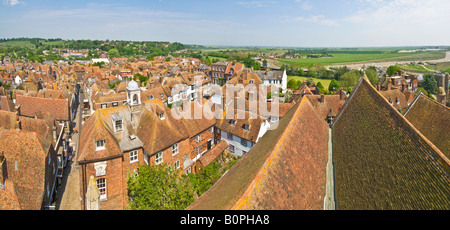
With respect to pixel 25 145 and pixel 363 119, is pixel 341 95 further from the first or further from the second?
pixel 25 145

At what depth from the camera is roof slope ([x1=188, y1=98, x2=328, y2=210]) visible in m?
7.40

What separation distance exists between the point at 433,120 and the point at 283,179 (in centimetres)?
1360

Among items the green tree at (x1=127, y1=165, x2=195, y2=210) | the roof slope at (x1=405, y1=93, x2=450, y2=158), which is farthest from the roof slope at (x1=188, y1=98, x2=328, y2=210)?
the roof slope at (x1=405, y1=93, x2=450, y2=158)

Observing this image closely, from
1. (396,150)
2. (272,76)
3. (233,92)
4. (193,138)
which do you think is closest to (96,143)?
(193,138)

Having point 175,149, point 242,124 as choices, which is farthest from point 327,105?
point 175,149

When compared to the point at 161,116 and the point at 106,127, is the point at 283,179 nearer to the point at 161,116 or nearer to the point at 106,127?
the point at 106,127

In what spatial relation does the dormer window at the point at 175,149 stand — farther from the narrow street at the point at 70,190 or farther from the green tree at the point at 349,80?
the green tree at the point at 349,80

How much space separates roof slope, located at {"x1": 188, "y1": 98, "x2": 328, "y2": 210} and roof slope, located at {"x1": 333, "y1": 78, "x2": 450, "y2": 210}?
3.80 feet

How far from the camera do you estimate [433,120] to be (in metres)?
15.9

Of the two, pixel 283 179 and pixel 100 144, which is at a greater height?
pixel 283 179

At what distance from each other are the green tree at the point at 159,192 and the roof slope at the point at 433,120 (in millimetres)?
15171

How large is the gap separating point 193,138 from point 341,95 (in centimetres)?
2877

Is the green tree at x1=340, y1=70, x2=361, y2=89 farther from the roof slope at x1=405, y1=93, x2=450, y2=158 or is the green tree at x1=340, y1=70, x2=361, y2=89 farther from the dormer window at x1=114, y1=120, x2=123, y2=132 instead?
the dormer window at x1=114, y1=120, x2=123, y2=132

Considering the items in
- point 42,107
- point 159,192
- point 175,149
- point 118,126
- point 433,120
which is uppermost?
point 433,120
